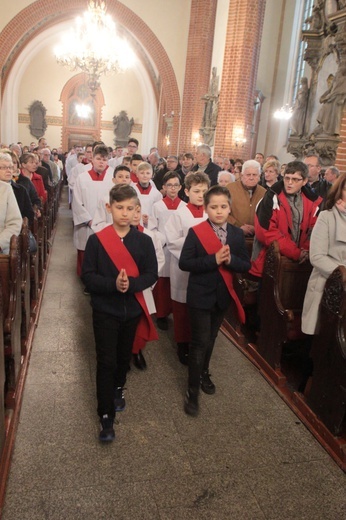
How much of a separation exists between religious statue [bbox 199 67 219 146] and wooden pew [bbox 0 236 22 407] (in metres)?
10.8

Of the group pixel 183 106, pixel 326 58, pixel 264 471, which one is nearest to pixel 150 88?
pixel 183 106

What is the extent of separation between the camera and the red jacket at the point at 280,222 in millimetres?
4122

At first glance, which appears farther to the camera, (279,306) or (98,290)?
(279,306)

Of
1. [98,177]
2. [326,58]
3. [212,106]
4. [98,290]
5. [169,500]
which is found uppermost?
[326,58]

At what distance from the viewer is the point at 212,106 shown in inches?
522

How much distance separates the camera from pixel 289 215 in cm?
423

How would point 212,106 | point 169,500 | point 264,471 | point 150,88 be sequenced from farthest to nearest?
point 150,88 < point 212,106 < point 264,471 < point 169,500

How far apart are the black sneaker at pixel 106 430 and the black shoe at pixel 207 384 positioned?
976mm

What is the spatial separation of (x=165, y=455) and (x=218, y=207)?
1.73m

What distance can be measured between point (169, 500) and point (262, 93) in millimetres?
17131

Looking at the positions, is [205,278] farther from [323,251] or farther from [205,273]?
[323,251]

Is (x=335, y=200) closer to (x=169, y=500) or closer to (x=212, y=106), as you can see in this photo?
(x=169, y=500)

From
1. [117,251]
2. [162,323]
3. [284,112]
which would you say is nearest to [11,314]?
[117,251]

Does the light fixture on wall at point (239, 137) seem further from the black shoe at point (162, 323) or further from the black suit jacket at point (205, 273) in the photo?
the black suit jacket at point (205, 273)
